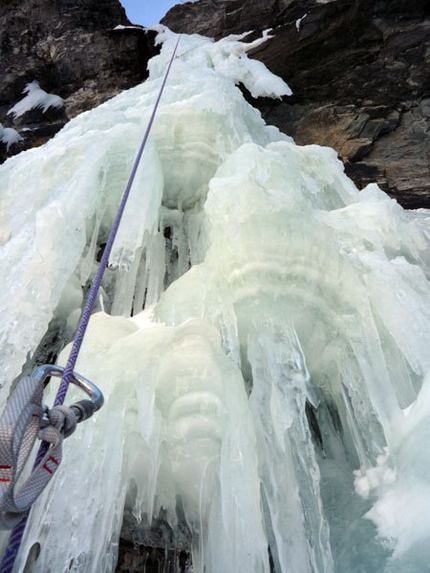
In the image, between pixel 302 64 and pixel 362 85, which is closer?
pixel 362 85

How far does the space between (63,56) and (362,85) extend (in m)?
6.37

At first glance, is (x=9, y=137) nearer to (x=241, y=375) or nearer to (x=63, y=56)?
(x=63, y=56)

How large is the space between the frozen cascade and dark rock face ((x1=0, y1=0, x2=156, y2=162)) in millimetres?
6525

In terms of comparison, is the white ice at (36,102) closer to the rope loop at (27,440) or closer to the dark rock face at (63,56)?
the dark rock face at (63,56)

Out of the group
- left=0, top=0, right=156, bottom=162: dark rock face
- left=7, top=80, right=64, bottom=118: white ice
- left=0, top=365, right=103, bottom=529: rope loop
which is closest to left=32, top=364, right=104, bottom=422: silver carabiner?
left=0, top=365, right=103, bottom=529: rope loop

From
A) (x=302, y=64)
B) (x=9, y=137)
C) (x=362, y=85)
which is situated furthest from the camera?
(x=9, y=137)

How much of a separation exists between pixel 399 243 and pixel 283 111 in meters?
5.58

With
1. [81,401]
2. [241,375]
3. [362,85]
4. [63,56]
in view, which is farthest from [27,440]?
[63,56]

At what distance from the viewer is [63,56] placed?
34.0ft

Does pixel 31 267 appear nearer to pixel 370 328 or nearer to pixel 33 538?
pixel 33 538

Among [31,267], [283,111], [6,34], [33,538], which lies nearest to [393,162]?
A: [283,111]

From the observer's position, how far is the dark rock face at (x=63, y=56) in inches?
392

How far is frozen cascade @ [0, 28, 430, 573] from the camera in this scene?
81.6 inches

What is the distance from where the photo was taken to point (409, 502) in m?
2.12
